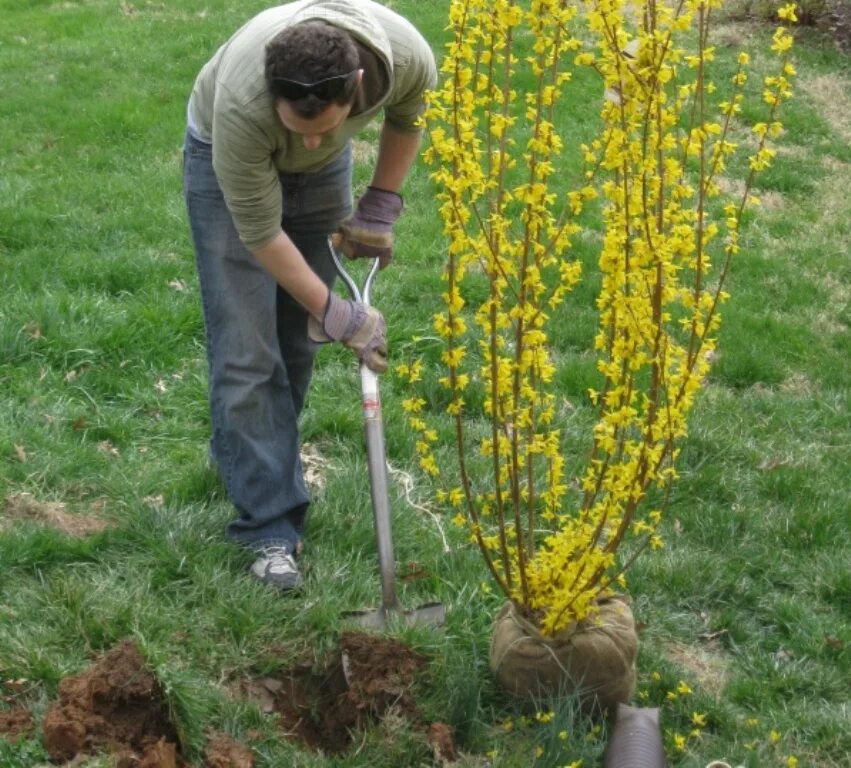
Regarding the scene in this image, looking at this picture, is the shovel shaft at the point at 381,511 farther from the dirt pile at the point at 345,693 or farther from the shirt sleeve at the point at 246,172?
the shirt sleeve at the point at 246,172

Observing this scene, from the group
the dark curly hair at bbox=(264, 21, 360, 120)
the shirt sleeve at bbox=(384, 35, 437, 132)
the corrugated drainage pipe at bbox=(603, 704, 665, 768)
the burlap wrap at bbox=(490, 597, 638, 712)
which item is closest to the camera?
the dark curly hair at bbox=(264, 21, 360, 120)

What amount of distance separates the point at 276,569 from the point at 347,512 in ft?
1.82

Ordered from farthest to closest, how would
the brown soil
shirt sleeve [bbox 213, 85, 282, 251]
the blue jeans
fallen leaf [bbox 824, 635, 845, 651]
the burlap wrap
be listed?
1. the brown soil
2. fallen leaf [bbox 824, 635, 845, 651]
3. the blue jeans
4. the burlap wrap
5. shirt sleeve [bbox 213, 85, 282, 251]

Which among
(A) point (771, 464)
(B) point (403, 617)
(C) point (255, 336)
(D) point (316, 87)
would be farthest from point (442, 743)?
(A) point (771, 464)

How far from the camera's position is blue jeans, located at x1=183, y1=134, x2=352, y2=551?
3.88 meters

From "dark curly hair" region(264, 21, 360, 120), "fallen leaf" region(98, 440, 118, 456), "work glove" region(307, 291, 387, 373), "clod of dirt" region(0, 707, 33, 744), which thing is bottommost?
"fallen leaf" region(98, 440, 118, 456)

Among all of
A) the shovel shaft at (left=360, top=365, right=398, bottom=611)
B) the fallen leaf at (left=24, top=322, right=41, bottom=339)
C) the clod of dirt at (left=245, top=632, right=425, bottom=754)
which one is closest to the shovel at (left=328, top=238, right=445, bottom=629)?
the shovel shaft at (left=360, top=365, right=398, bottom=611)

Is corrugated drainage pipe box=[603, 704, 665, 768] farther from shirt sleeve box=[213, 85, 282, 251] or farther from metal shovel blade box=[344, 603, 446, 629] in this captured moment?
shirt sleeve box=[213, 85, 282, 251]

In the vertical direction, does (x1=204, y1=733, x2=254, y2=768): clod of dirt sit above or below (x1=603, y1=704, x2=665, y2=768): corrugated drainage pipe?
above

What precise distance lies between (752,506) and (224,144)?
256cm

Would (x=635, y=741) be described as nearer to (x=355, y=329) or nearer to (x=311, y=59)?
(x=355, y=329)

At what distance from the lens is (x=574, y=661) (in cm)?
353

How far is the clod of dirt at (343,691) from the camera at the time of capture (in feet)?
11.4

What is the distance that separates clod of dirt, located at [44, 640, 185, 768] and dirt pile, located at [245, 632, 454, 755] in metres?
0.31
